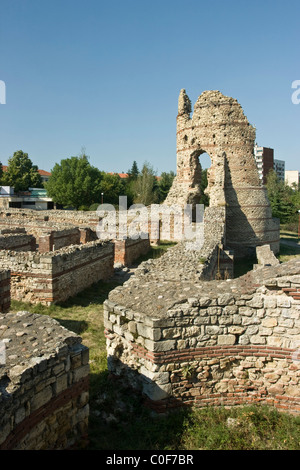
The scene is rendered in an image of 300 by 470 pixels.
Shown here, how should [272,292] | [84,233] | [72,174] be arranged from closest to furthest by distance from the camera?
[272,292] < [84,233] < [72,174]

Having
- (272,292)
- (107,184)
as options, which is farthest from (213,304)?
(107,184)

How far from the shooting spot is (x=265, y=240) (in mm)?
19672

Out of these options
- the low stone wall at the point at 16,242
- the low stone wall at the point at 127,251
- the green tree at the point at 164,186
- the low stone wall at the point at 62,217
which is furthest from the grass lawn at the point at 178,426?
the green tree at the point at 164,186

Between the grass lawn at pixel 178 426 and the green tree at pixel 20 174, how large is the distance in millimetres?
44023

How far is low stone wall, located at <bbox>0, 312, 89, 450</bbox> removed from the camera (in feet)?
9.39

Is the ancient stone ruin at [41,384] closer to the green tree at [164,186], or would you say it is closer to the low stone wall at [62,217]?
the low stone wall at [62,217]

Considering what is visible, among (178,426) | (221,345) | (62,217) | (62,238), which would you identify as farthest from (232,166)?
(178,426)

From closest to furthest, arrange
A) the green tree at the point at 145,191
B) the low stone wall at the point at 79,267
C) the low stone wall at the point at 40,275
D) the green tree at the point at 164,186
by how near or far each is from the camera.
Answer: the low stone wall at the point at 40,275
the low stone wall at the point at 79,267
the green tree at the point at 145,191
the green tree at the point at 164,186

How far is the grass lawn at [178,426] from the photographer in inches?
141

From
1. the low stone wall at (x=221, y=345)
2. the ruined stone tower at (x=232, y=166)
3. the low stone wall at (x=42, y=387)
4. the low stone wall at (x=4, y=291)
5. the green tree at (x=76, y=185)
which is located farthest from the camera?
the green tree at (x=76, y=185)

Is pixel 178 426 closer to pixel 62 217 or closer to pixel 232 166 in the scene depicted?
pixel 232 166

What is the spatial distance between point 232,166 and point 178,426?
17.0 meters
